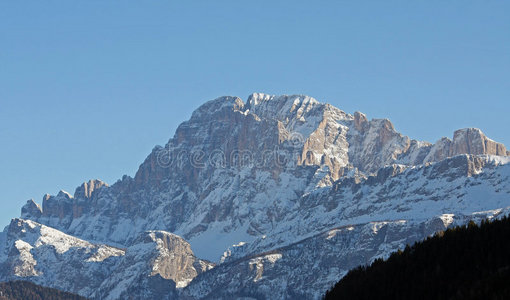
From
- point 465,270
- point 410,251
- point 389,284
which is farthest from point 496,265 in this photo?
point 410,251

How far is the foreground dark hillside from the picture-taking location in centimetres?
12694

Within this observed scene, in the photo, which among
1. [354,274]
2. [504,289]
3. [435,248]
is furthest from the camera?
[354,274]

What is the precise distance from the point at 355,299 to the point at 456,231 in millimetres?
18872

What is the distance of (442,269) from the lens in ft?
449

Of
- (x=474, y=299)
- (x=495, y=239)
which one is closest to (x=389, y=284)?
(x=495, y=239)

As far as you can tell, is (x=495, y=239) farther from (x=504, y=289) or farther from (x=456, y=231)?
(x=504, y=289)

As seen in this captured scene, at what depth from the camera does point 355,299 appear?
142625mm

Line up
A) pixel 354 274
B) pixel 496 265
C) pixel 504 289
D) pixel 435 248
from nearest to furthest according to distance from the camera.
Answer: pixel 504 289
pixel 496 265
pixel 435 248
pixel 354 274

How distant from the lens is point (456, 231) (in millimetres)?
152500

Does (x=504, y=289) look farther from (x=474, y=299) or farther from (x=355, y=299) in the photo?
(x=355, y=299)

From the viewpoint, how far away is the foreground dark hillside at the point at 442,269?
12694 cm

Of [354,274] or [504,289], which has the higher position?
[354,274]

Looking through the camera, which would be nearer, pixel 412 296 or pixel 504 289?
pixel 504 289

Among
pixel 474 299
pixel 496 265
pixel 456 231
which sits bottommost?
pixel 474 299
